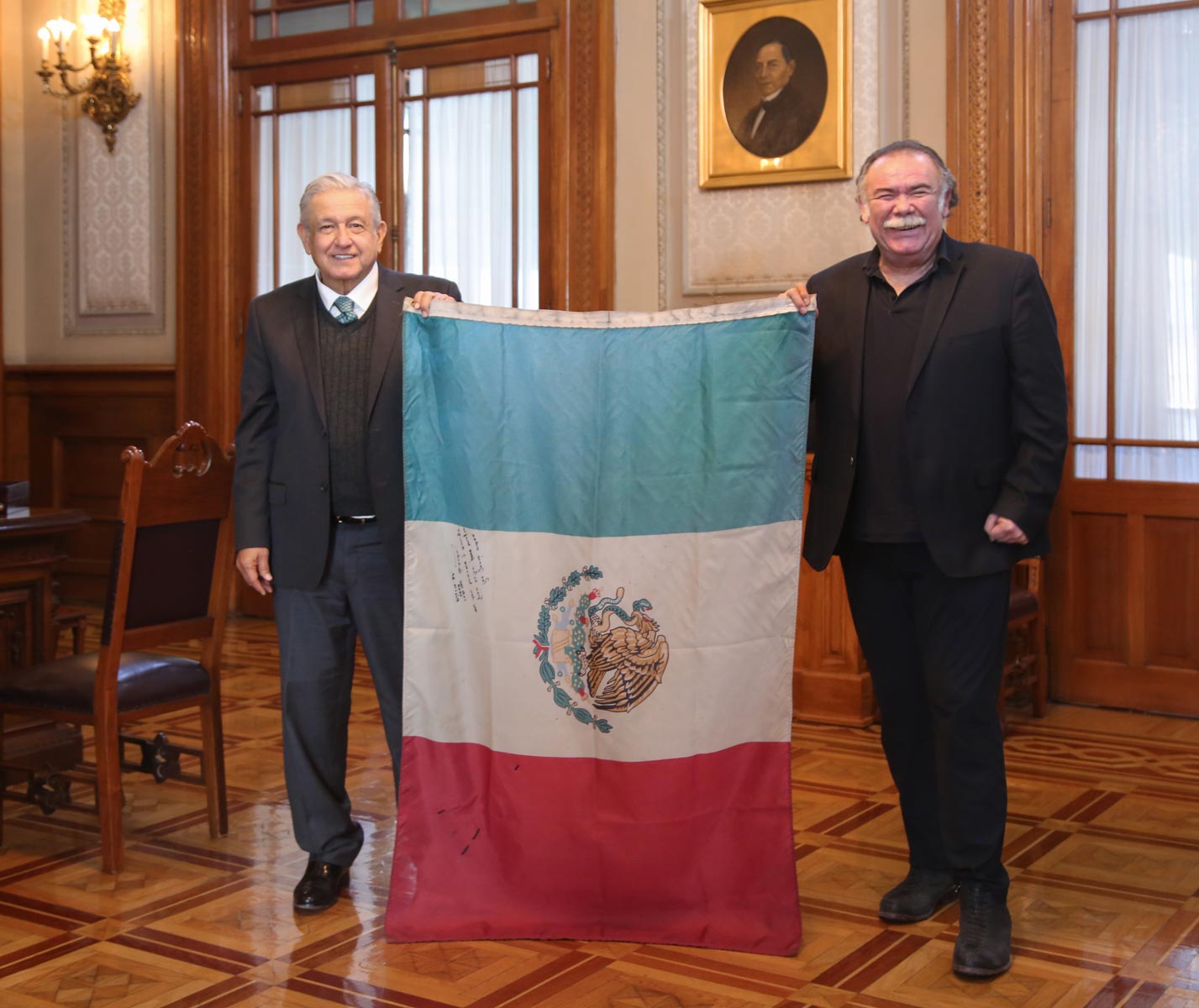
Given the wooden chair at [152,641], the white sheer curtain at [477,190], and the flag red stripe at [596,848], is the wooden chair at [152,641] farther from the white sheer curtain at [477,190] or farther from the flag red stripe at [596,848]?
the white sheer curtain at [477,190]

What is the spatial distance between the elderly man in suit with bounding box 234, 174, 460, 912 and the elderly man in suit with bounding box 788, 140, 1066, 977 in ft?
2.90

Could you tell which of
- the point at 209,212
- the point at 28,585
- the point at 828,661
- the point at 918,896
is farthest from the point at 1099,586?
the point at 209,212

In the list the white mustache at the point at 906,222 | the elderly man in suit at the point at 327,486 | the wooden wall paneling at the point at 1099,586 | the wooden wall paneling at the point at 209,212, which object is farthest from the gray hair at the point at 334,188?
the wooden wall paneling at the point at 209,212

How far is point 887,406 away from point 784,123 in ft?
9.57

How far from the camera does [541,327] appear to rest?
Result: 2.81 meters

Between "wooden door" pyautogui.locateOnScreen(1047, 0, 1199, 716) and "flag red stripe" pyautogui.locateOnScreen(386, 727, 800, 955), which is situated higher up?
"wooden door" pyautogui.locateOnScreen(1047, 0, 1199, 716)

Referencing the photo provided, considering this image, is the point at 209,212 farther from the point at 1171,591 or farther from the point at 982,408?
the point at 982,408

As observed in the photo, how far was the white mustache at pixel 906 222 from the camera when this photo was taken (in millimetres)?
2662

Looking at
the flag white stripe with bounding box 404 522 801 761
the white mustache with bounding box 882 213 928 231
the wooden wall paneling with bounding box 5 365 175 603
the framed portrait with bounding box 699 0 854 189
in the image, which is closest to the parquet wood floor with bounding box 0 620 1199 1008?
the flag white stripe with bounding box 404 522 801 761

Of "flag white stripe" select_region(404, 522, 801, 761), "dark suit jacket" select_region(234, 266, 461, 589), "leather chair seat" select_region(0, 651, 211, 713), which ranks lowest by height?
"leather chair seat" select_region(0, 651, 211, 713)

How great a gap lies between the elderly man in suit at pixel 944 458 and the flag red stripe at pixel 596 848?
361mm

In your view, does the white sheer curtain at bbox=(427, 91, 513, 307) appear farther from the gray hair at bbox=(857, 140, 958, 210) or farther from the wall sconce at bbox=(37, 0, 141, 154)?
the gray hair at bbox=(857, 140, 958, 210)

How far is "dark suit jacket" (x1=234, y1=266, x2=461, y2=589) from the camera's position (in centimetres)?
294

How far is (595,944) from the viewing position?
9.21 ft
